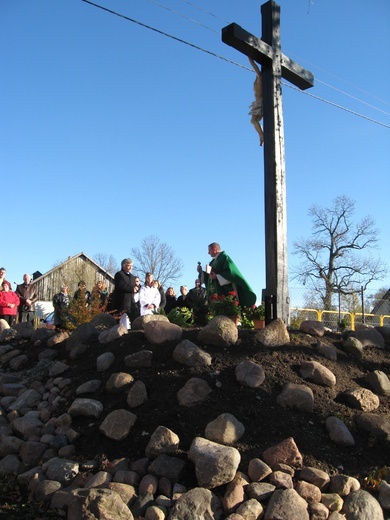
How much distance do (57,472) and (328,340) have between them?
10.4 ft

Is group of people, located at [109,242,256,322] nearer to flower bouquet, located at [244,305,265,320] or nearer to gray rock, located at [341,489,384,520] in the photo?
flower bouquet, located at [244,305,265,320]

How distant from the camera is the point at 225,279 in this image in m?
7.61

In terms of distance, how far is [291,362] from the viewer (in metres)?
5.20

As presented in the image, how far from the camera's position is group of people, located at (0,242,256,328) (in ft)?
25.0

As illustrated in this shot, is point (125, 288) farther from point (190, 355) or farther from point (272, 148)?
point (190, 355)

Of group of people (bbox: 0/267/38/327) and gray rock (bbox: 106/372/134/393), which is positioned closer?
gray rock (bbox: 106/372/134/393)

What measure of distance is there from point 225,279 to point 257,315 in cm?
84

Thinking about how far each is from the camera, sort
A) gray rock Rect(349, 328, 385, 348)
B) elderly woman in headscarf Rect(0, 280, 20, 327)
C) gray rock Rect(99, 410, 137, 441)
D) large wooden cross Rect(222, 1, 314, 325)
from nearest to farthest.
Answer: gray rock Rect(99, 410, 137, 441), gray rock Rect(349, 328, 385, 348), large wooden cross Rect(222, 1, 314, 325), elderly woman in headscarf Rect(0, 280, 20, 327)

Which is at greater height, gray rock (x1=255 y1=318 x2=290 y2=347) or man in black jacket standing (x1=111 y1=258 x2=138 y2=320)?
man in black jacket standing (x1=111 y1=258 x2=138 y2=320)

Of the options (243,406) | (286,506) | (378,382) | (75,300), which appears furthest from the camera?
(75,300)

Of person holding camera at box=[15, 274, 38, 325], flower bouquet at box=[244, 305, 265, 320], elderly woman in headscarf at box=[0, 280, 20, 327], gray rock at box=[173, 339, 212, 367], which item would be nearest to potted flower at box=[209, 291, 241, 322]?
flower bouquet at box=[244, 305, 265, 320]

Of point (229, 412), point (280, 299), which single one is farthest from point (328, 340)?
point (229, 412)

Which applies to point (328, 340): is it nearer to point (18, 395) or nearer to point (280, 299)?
point (280, 299)

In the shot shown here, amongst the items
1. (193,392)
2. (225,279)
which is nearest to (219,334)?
(193,392)
